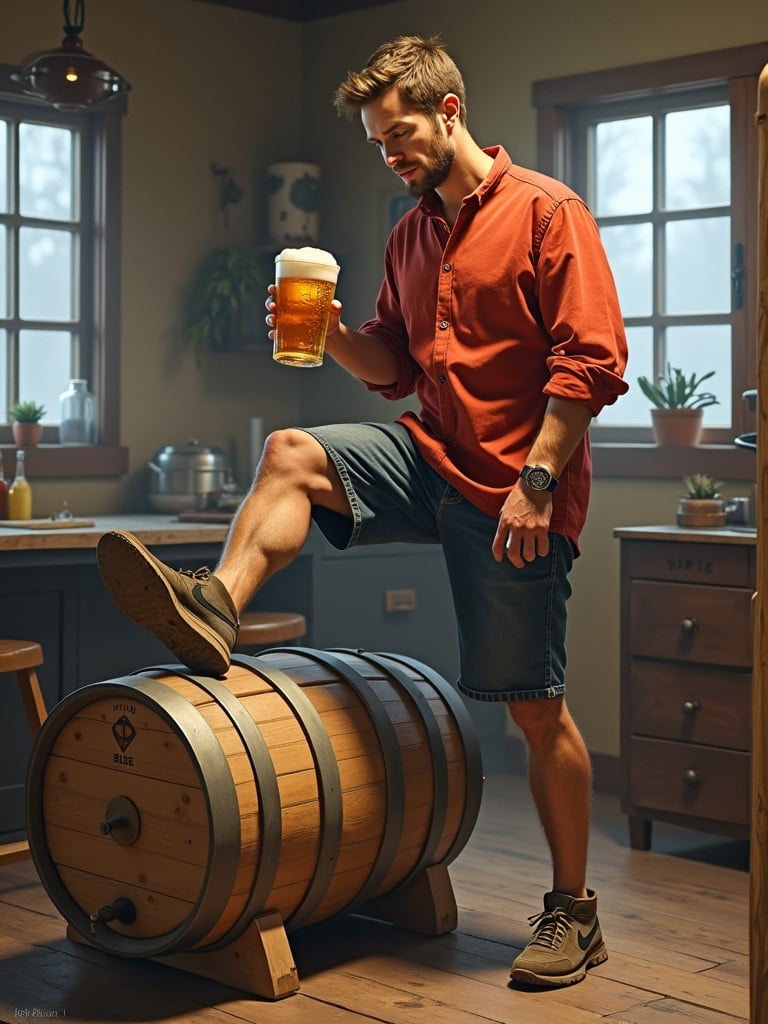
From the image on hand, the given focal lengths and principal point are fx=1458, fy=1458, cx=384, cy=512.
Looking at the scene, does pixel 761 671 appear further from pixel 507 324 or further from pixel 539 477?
pixel 507 324

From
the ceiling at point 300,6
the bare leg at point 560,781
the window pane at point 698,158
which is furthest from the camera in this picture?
the ceiling at point 300,6

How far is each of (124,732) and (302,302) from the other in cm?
89

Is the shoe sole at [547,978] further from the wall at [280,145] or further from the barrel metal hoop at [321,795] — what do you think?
the wall at [280,145]

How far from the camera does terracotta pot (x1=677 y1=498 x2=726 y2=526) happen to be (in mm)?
4098

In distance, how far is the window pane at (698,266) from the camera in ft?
15.2

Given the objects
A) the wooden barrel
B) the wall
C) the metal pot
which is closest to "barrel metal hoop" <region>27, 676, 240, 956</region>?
the wooden barrel

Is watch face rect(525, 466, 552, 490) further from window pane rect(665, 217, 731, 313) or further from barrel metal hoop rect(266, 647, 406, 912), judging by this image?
window pane rect(665, 217, 731, 313)

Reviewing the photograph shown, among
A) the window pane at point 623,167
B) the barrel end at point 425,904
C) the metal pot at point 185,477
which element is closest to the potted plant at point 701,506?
the window pane at point 623,167

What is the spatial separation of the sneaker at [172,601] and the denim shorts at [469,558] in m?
0.33

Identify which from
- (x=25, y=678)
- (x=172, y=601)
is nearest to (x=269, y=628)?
(x=25, y=678)

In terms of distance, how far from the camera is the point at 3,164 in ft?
16.0

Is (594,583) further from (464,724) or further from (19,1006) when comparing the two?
(19,1006)

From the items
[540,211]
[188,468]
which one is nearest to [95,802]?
[540,211]

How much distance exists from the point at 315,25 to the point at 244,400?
57.8 inches
